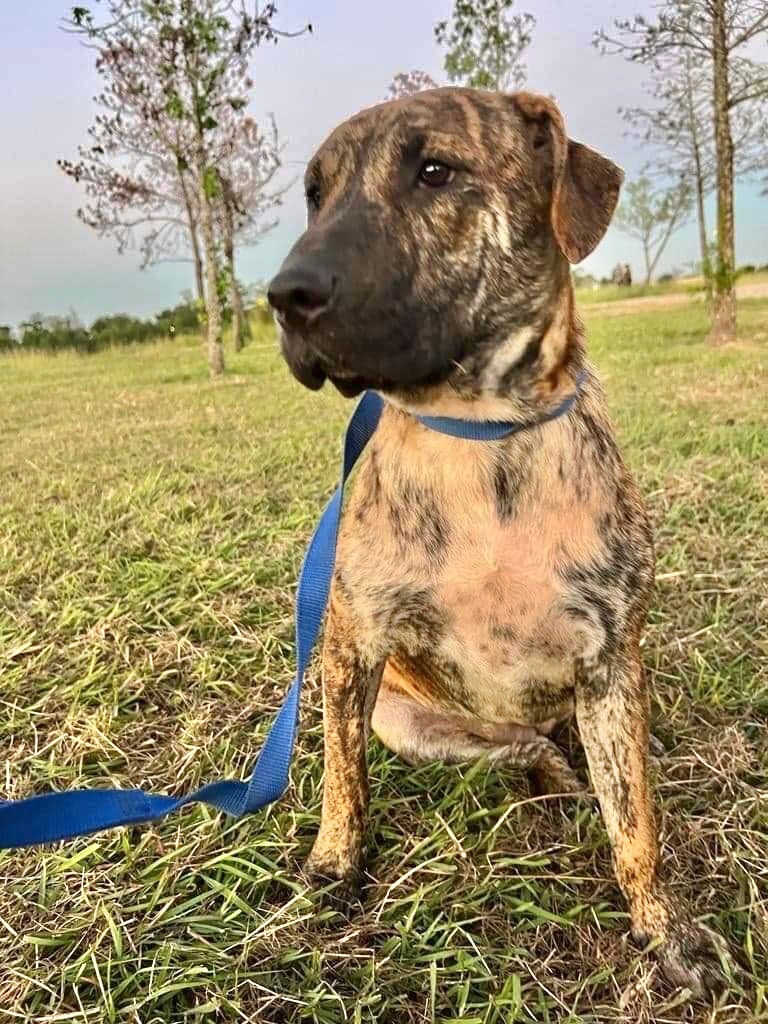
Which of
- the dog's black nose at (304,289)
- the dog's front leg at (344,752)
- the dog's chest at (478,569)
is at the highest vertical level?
the dog's black nose at (304,289)

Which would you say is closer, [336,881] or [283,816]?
[336,881]

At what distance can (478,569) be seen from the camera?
1.89 m

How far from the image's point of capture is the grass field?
5.86ft

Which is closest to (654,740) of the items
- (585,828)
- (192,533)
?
(585,828)

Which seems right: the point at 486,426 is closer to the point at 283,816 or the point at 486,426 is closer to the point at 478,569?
the point at 478,569

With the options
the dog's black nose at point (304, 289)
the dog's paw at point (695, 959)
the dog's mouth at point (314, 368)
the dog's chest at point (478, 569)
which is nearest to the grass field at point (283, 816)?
the dog's paw at point (695, 959)

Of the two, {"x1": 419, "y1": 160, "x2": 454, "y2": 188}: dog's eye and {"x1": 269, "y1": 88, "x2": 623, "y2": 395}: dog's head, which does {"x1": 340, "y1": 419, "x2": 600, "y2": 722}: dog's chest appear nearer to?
{"x1": 269, "y1": 88, "x2": 623, "y2": 395}: dog's head

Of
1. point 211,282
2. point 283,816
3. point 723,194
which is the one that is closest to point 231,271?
point 211,282

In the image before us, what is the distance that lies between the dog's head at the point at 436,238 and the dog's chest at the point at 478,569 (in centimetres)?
26

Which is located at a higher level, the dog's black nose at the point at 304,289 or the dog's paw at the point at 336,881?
the dog's black nose at the point at 304,289

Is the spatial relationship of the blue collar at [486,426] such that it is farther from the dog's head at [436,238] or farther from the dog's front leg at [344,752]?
the dog's front leg at [344,752]

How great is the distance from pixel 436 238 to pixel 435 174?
0.48 ft

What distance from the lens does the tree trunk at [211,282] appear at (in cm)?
1370

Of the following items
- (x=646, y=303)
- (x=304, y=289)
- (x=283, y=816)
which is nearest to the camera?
(x=304, y=289)
